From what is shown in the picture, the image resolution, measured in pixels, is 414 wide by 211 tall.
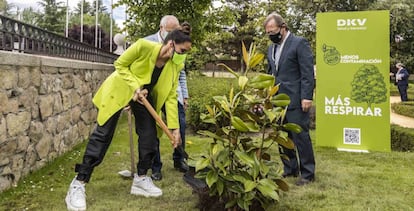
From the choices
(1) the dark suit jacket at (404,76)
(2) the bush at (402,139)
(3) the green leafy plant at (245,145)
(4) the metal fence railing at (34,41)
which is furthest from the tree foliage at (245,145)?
(1) the dark suit jacket at (404,76)

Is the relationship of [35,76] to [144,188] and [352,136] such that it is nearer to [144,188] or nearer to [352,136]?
[144,188]

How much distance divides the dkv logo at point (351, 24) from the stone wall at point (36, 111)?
3.72 metres

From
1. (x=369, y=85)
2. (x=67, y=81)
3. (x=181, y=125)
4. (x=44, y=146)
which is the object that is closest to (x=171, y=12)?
(x=67, y=81)

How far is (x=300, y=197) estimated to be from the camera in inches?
133

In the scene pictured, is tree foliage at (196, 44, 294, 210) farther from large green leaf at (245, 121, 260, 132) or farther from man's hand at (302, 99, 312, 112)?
man's hand at (302, 99, 312, 112)

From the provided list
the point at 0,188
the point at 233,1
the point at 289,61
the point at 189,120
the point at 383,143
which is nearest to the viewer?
the point at 0,188

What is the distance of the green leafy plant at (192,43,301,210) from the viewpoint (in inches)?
106

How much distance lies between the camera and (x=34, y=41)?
4.27 meters

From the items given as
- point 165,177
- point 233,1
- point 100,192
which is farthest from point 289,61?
point 233,1

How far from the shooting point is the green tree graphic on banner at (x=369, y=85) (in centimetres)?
578

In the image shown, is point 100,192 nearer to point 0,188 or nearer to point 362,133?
point 0,188

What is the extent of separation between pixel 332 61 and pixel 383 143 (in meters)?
1.35

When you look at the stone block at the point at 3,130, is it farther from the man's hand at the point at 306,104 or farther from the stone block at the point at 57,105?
the man's hand at the point at 306,104

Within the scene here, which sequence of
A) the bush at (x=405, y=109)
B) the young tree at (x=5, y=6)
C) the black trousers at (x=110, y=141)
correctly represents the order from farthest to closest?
the bush at (x=405, y=109) → the young tree at (x=5, y=6) → the black trousers at (x=110, y=141)
